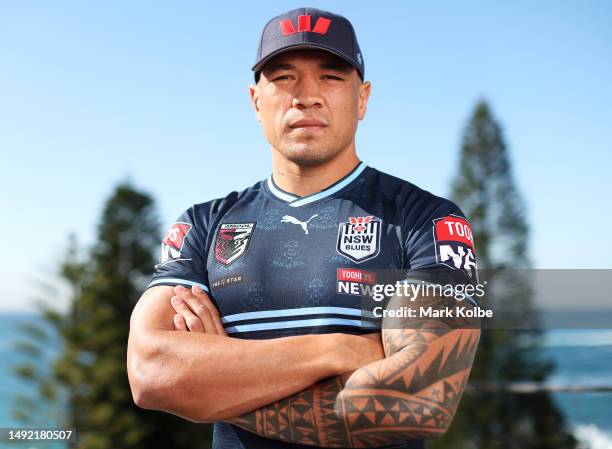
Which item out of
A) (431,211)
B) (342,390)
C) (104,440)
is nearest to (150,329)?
(342,390)

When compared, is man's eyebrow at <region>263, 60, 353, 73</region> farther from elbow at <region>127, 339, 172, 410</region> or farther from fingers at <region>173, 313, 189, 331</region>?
elbow at <region>127, 339, 172, 410</region>

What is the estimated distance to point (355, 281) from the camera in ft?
9.59

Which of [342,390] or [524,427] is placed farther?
[524,427]

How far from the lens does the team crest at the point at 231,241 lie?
3.12 meters

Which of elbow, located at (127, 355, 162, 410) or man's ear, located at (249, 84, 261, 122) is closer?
elbow, located at (127, 355, 162, 410)

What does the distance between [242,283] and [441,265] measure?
2.82 feet

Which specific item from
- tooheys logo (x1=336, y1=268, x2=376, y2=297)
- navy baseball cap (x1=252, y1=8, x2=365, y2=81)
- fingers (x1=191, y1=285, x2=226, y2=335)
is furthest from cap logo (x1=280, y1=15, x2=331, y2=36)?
fingers (x1=191, y1=285, x2=226, y2=335)

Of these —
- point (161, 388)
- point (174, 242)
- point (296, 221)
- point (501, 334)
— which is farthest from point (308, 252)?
point (501, 334)

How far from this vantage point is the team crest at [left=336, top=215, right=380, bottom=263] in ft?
9.75

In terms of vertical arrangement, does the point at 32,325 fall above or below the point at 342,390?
above

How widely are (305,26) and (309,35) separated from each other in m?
0.06

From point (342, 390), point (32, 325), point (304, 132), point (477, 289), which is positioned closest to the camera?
point (342, 390)

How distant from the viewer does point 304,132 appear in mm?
3096

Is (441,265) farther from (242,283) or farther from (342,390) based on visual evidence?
(242,283)
